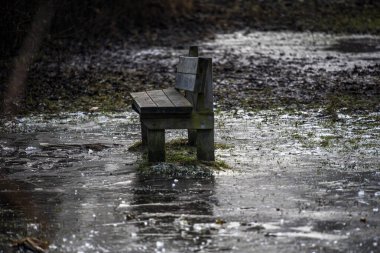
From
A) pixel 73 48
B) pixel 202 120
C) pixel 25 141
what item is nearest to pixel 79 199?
pixel 202 120

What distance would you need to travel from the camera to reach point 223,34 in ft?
99.1

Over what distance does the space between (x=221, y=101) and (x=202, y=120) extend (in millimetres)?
5501

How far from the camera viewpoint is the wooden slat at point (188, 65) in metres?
9.18

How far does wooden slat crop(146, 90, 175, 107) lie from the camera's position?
9.21m

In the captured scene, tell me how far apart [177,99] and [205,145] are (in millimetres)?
671

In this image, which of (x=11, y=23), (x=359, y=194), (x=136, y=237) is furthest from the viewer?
(x=11, y=23)

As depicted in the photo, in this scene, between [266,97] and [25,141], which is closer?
[25,141]

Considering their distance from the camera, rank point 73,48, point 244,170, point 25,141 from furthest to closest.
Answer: point 73,48
point 25,141
point 244,170

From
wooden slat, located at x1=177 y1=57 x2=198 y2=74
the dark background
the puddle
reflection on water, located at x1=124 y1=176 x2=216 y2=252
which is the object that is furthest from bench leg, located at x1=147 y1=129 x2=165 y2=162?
the puddle

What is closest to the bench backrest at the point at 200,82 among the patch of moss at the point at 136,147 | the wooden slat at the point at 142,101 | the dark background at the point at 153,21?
the wooden slat at the point at 142,101

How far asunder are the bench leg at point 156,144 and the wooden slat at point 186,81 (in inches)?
21.5

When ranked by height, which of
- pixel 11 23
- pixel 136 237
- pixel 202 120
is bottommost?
pixel 136 237

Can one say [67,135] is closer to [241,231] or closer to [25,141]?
[25,141]

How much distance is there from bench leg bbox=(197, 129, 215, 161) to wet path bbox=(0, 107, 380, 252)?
319mm
